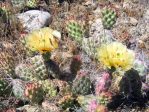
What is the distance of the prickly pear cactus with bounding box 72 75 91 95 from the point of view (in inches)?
135

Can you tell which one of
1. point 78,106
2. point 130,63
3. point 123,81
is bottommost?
point 78,106

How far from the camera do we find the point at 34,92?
10.8 ft

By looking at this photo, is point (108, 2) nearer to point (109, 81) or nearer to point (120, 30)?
point (120, 30)

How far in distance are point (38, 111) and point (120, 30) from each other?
6.24ft

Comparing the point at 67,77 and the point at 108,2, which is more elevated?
the point at 108,2

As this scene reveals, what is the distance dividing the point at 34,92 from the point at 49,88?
0.89ft

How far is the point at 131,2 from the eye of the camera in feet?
17.9

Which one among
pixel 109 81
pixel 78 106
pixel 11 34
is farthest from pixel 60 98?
pixel 11 34

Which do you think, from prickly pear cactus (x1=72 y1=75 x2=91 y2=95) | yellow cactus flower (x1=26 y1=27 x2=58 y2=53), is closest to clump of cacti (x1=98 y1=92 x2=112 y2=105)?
prickly pear cactus (x1=72 y1=75 x2=91 y2=95)

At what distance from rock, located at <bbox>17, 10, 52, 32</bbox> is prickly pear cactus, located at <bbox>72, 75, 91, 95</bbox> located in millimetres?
1556

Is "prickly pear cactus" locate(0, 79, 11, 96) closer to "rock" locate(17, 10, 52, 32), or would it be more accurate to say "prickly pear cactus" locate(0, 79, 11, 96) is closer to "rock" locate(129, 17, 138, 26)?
"rock" locate(17, 10, 52, 32)

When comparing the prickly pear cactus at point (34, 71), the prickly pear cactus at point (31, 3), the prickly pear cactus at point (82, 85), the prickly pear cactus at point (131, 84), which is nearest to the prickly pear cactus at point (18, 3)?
the prickly pear cactus at point (31, 3)

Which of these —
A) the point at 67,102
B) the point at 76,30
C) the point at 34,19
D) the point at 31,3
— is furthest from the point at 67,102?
the point at 31,3

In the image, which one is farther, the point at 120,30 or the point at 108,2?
the point at 108,2
